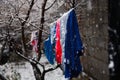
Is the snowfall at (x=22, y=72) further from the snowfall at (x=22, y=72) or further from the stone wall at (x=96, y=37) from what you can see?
the stone wall at (x=96, y=37)

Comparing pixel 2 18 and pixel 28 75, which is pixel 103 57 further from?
pixel 28 75

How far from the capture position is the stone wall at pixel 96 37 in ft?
15.1

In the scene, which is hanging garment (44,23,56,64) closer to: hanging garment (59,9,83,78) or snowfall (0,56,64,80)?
hanging garment (59,9,83,78)

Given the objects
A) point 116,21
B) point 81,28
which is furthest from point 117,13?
point 81,28

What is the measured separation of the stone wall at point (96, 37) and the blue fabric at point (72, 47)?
599 mm

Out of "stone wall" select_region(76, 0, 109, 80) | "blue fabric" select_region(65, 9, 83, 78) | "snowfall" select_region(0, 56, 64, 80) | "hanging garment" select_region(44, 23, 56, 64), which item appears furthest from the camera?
"snowfall" select_region(0, 56, 64, 80)

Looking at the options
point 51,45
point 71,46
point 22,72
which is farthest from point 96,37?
point 22,72

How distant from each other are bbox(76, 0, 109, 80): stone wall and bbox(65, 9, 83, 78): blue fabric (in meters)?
0.60

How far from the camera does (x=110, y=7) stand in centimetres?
88

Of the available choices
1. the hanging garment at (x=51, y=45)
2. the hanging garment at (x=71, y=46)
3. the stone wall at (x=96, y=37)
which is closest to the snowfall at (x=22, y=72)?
the hanging garment at (x=51, y=45)

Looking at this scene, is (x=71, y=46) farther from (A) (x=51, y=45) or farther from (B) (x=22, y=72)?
(B) (x=22, y=72)

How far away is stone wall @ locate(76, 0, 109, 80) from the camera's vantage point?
15.1 feet

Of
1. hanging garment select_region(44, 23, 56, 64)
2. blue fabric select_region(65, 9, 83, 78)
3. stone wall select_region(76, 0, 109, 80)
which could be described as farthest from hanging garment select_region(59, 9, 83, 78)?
hanging garment select_region(44, 23, 56, 64)

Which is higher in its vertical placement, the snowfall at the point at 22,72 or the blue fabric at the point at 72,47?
the blue fabric at the point at 72,47
